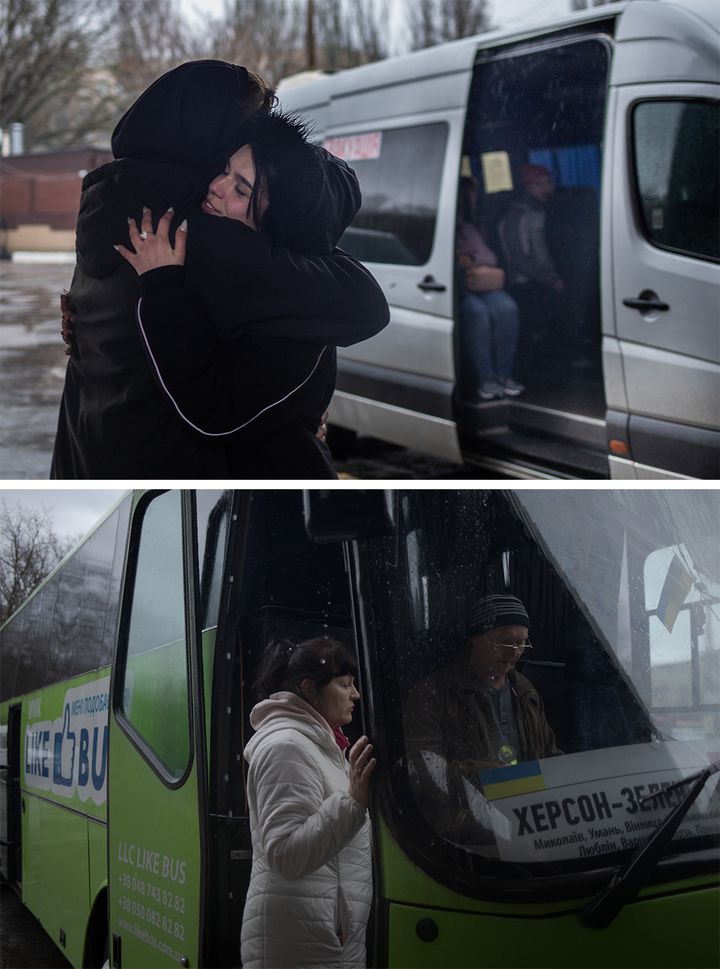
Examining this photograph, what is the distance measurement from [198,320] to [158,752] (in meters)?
0.92

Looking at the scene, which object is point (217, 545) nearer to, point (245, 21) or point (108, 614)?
point (108, 614)

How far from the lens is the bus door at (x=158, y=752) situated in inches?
99.7

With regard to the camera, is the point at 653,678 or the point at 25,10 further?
the point at 25,10

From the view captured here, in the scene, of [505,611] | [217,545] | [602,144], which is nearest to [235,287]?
[217,545]

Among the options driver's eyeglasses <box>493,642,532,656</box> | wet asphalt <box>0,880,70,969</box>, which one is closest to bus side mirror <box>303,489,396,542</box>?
driver's eyeglasses <box>493,642,532,656</box>

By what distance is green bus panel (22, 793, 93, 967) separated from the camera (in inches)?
114

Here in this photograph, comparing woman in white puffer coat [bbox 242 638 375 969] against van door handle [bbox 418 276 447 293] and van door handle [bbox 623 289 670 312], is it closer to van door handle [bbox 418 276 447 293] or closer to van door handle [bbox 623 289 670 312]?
van door handle [bbox 418 276 447 293]

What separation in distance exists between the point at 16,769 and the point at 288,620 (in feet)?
3.20

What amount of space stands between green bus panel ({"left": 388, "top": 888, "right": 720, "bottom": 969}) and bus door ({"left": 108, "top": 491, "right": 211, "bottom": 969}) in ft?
1.49

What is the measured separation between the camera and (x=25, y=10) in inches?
115

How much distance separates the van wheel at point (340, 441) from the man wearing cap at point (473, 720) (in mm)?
670

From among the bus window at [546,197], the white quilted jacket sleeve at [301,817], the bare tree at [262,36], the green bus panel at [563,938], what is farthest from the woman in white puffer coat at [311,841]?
the bus window at [546,197]

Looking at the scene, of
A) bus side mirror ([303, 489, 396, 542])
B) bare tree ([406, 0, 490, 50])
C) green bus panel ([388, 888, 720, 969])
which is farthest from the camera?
bare tree ([406, 0, 490, 50])

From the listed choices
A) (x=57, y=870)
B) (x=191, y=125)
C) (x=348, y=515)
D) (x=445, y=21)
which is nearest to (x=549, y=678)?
(x=348, y=515)
